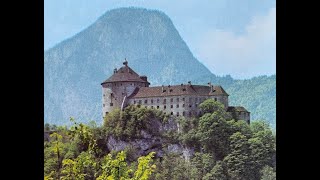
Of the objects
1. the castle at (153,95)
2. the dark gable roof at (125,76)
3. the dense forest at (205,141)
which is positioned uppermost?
the dark gable roof at (125,76)

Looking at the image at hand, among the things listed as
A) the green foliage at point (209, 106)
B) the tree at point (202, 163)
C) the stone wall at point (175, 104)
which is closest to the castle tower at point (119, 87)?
the stone wall at point (175, 104)

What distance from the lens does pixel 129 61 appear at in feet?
43.5

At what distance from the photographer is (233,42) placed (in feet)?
45.8

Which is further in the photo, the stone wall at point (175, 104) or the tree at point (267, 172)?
the stone wall at point (175, 104)

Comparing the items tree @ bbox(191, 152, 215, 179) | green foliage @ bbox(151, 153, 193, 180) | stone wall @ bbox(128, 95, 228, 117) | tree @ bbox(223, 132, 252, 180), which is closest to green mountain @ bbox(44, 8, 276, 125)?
stone wall @ bbox(128, 95, 228, 117)

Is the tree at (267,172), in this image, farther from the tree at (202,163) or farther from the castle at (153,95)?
the castle at (153,95)

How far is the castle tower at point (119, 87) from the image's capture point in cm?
1184

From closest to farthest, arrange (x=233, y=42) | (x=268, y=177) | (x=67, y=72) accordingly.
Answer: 1. (x=268, y=177)
2. (x=67, y=72)
3. (x=233, y=42)

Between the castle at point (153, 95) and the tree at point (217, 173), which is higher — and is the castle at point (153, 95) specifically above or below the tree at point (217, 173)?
above
